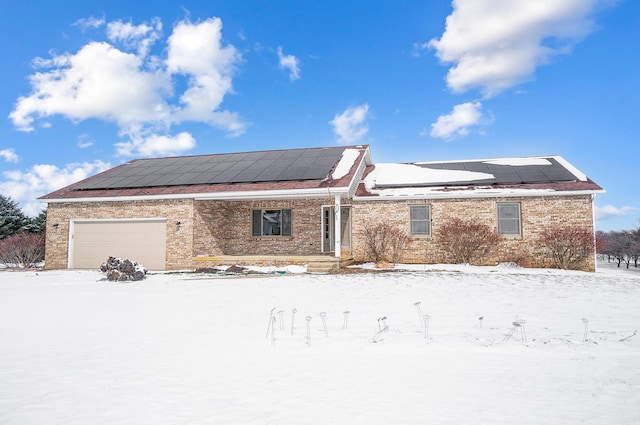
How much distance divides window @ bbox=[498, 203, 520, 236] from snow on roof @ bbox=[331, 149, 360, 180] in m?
5.56

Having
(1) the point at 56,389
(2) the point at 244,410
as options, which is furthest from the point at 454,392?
(1) the point at 56,389

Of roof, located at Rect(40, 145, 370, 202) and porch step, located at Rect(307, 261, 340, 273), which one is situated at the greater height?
roof, located at Rect(40, 145, 370, 202)

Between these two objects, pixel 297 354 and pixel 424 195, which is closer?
pixel 297 354

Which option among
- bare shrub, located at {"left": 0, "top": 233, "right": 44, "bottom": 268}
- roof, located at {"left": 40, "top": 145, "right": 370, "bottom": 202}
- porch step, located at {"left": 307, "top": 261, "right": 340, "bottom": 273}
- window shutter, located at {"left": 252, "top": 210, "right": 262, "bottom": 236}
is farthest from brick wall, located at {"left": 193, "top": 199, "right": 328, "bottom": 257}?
bare shrub, located at {"left": 0, "top": 233, "right": 44, "bottom": 268}

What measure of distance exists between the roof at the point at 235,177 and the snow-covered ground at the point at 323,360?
6.80m

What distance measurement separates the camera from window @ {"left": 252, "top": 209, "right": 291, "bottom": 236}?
54.2 ft

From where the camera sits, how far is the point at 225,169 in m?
17.3

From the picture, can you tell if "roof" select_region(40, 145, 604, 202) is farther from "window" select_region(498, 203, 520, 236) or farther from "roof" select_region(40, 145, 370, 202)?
"window" select_region(498, 203, 520, 236)

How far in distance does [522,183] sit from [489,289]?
7.06 meters

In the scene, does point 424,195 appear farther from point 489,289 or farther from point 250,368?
point 250,368

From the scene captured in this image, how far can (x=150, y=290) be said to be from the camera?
959 centimetres

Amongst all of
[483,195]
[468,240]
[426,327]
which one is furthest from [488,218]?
[426,327]

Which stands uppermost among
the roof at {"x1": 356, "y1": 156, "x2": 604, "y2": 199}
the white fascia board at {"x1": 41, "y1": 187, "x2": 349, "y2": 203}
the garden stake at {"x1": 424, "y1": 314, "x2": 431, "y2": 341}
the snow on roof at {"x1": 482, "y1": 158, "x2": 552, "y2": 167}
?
the snow on roof at {"x1": 482, "y1": 158, "x2": 552, "y2": 167}

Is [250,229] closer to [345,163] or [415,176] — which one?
[345,163]
